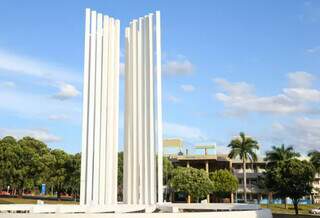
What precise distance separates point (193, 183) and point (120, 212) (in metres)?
44.5

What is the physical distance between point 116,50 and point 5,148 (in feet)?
128

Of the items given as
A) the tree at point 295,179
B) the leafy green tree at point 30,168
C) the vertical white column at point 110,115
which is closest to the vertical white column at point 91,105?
the vertical white column at point 110,115

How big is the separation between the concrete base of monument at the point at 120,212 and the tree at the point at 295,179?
80.6ft

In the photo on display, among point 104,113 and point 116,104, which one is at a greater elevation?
point 116,104

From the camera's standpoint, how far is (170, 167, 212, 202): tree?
2756 inches

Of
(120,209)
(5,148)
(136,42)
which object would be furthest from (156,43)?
(5,148)

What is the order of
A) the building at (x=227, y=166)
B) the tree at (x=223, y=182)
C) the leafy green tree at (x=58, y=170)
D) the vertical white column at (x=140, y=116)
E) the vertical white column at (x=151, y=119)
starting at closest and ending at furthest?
the vertical white column at (x=151, y=119) < the vertical white column at (x=140, y=116) < the leafy green tree at (x=58, y=170) < the tree at (x=223, y=182) < the building at (x=227, y=166)

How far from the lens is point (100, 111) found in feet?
110

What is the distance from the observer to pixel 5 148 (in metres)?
67.1

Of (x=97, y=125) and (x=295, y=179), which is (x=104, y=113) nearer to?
(x=97, y=125)

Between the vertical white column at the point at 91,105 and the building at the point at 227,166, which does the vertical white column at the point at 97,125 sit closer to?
the vertical white column at the point at 91,105

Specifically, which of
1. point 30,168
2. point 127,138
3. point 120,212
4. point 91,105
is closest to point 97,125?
point 91,105

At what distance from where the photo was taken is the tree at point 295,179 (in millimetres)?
57188

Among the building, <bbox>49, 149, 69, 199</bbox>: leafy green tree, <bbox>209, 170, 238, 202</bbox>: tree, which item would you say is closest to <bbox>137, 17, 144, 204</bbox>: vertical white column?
<bbox>49, 149, 69, 199</bbox>: leafy green tree
